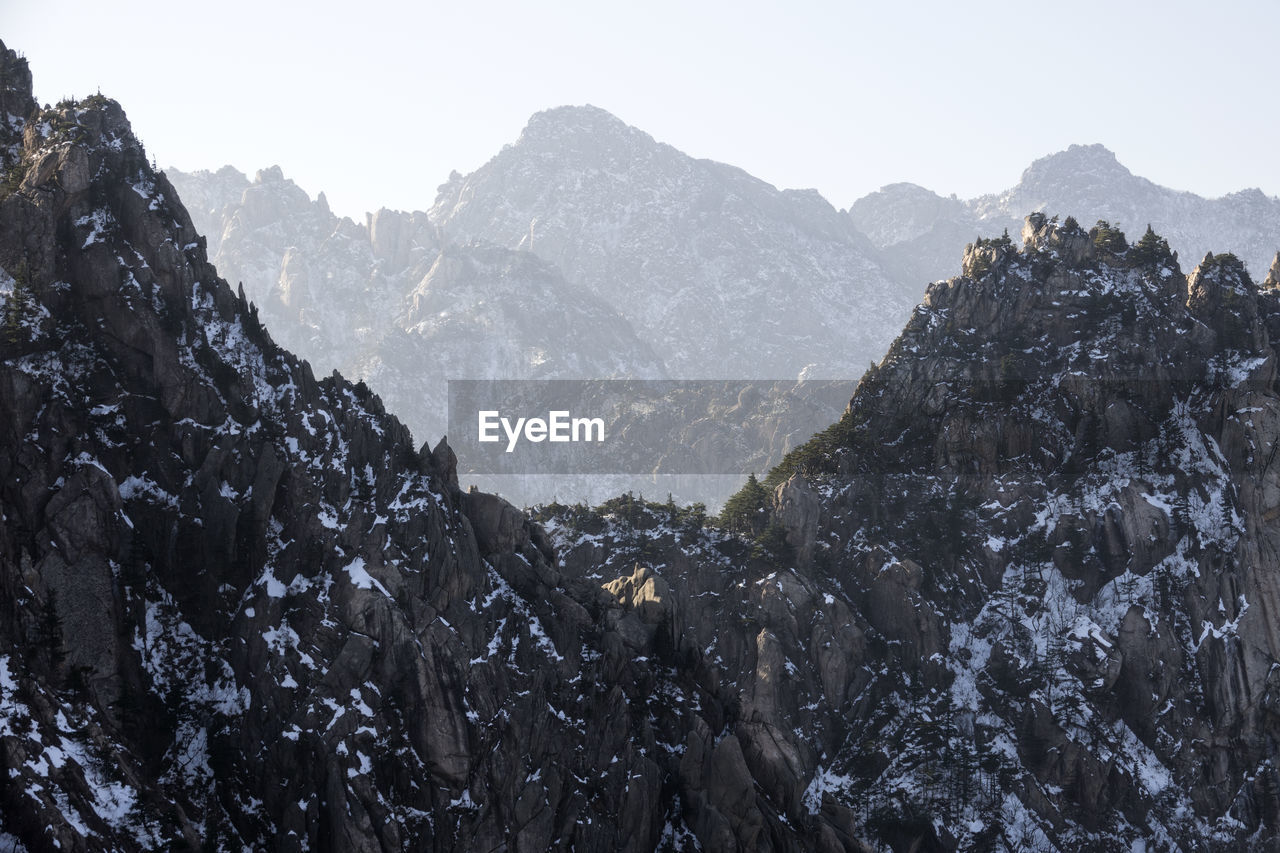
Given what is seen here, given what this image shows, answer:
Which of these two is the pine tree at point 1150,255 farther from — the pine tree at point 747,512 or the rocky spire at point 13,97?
the rocky spire at point 13,97

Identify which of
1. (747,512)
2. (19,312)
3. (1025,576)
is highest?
(19,312)

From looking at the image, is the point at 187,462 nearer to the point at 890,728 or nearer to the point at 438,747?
the point at 438,747

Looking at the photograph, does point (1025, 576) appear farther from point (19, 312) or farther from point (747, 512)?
point (19, 312)

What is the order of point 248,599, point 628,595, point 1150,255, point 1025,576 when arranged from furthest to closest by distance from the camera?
point 1150,255
point 1025,576
point 628,595
point 248,599

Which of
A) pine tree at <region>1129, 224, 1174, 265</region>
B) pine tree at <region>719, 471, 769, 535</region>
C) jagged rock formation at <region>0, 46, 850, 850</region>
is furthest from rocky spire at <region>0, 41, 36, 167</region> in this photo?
pine tree at <region>1129, 224, 1174, 265</region>

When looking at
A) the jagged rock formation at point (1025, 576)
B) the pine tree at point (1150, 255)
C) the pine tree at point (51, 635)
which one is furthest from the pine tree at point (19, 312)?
the pine tree at point (1150, 255)

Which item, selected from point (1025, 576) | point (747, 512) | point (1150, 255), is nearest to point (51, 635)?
point (747, 512)

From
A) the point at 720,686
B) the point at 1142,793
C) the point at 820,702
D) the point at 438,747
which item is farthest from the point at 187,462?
the point at 1142,793
